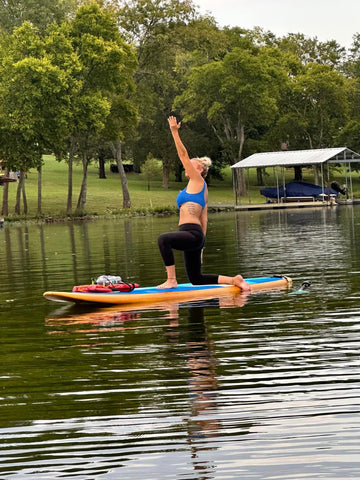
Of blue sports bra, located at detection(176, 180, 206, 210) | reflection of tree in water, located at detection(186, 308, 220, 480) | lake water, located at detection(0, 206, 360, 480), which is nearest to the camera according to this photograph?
lake water, located at detection(0, 206, 360, 480)

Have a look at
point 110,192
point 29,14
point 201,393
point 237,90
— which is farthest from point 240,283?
point 110,192

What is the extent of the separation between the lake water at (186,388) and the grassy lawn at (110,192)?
52988 millimetres

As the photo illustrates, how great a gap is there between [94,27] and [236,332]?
57.6m

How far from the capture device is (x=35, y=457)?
19.4ft

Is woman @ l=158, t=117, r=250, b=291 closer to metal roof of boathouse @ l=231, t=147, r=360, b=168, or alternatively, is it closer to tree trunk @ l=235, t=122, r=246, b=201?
metal roof of boathouse @ l=231, t=147, r=360, b=168

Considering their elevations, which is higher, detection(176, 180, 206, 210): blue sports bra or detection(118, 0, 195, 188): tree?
detection(118, 0, 195, 188): tree

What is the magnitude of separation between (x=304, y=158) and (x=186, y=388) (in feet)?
209

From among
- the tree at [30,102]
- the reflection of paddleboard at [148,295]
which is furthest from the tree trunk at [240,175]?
the reflection of paddleboard at [148,295]

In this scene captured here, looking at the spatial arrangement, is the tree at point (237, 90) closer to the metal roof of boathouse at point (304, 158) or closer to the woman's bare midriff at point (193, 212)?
the metal roof of boathouse at point (304, 158)

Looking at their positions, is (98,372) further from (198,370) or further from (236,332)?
(236,332)

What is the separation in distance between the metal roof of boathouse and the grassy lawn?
2.65 m

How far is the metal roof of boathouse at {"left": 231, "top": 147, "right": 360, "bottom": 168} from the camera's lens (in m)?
68.0

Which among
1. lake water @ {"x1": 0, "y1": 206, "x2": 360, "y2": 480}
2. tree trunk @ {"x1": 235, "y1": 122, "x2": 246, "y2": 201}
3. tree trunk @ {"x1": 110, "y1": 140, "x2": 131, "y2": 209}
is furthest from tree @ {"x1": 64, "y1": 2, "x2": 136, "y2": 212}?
lake water @ {"x1": 0, "y1": 206, "x2": 360, "y2": 480}

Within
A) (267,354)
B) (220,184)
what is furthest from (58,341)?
(220,184)
